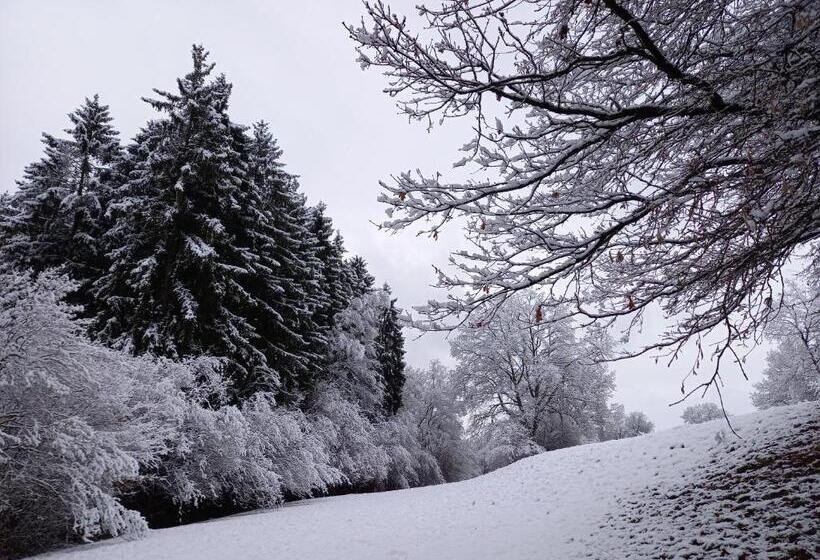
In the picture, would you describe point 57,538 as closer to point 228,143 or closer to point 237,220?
point 237,220

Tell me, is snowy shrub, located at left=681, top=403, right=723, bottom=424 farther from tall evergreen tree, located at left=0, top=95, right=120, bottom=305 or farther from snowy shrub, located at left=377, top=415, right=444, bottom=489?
tall evergreen tree, located at left=0, top=95, right=120, bottom=305

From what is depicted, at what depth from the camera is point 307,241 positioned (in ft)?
65.5

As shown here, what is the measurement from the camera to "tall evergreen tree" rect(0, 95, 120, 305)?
1628 cm

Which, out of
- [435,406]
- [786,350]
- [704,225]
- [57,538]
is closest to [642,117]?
[704,225]

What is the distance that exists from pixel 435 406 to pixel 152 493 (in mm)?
22153

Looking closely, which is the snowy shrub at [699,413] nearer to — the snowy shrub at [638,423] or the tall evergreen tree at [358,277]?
the snowy shrub at [638,423]

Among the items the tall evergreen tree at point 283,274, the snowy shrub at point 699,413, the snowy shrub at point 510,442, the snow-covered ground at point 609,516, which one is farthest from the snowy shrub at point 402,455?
the snowy shrub at point 699,413

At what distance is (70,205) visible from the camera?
52.0 ft

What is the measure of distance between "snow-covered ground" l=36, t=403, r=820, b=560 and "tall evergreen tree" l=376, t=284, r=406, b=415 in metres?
11.3

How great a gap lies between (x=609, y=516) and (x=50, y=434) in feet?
32.2

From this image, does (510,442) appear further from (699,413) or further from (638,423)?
(699,413)

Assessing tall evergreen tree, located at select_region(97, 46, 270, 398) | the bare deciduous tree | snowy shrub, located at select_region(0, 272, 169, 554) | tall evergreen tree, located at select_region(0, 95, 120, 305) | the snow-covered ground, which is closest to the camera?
the bare deciduous tree

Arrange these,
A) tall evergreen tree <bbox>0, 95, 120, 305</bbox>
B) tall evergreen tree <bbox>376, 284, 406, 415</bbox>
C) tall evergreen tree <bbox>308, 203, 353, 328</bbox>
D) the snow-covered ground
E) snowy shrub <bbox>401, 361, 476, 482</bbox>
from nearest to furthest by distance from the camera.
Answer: the snow-covered ground → tall evergreen tree <bbox>0, 95, 120, 305</bbox> → tall evergreen tree <bbox>308, 203, 353, 328</bbox> → tall evergreen tree <bbox>376, 284, 406, 415</bbox> → snowy shrub <bbox>401, 361, 476, 482</bbox>

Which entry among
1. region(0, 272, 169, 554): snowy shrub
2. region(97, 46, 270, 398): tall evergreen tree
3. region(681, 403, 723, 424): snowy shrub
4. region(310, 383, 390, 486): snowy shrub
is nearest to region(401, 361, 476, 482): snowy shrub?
region(310, 383, 390, 486): snowy shrub
